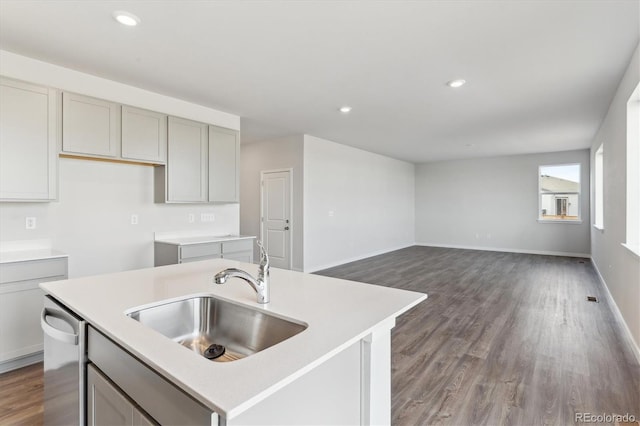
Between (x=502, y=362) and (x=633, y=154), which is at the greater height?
(x=633, y=154)

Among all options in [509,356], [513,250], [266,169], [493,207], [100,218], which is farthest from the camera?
[493,207]

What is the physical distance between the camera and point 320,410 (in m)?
1.00

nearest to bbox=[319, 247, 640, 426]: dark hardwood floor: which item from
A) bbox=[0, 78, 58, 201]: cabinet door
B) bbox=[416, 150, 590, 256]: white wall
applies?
bbox=[416, 150, 590, 256]: white wall

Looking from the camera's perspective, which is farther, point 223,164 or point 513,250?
point 513,250

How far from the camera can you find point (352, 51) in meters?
2.84

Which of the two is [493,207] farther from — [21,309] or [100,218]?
[21,309]

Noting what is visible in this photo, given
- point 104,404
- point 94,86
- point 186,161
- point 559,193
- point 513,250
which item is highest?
point 94,86

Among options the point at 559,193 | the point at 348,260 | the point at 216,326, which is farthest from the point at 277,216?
the point at 559,193

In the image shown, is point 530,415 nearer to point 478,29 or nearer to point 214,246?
point 478,29

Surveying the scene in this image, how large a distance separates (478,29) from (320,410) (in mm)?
2817

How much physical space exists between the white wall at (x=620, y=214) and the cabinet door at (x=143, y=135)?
4.68 m

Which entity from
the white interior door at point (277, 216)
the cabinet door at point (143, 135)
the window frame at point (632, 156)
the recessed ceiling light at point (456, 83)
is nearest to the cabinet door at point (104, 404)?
the cabinet door at point (143, 135)

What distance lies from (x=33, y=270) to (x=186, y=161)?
1.93 meters

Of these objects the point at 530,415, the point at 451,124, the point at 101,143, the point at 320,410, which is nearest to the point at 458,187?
the point at 451,124
